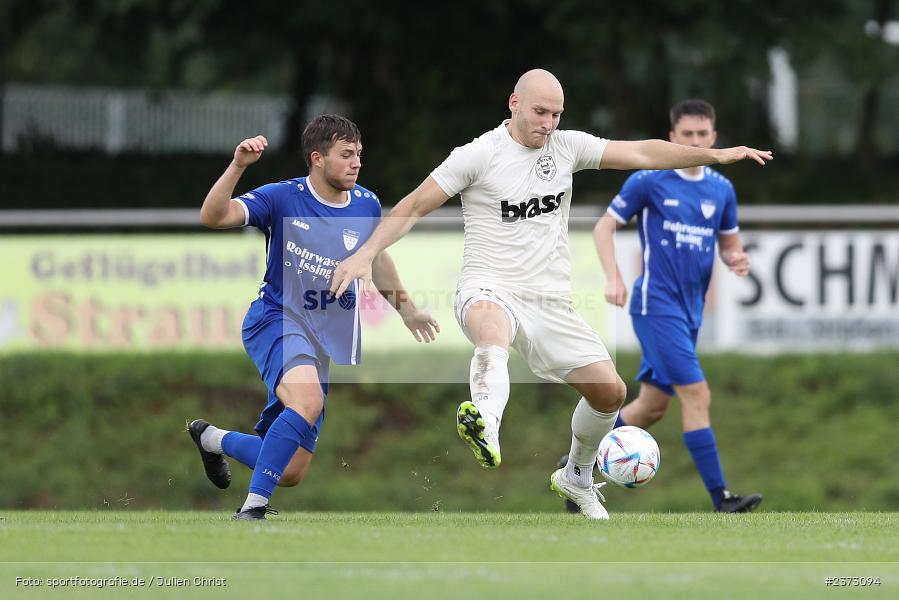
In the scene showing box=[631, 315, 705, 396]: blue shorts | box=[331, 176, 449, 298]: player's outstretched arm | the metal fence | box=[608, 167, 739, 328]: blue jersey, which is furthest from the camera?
the metal fence

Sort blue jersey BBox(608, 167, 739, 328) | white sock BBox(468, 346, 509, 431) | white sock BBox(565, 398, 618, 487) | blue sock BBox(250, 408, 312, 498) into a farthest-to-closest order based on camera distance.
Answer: blue jersey BBox(608, 167, 739, 328), white sock BBox(565, 398, 618, 487), blue sock BBox(250, 408, 312, 498), white sock BBox(468, 346, 509, 431)

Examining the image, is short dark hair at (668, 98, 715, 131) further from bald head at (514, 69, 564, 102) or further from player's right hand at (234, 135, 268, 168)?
player's right hand at (234, 135, 268, 168)

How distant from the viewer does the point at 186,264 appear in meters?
16.4

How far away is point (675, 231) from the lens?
34.2 ft

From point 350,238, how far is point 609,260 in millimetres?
2291

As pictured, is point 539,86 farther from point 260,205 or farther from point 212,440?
point 212,440

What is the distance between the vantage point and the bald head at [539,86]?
27.1 feet

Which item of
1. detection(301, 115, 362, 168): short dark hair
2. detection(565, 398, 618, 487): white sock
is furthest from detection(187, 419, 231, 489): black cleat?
detection(565, 398, 618, 487): white sock

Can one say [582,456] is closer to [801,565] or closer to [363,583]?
[801,565]

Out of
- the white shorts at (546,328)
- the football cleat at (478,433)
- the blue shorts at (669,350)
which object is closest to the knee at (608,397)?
the white shorts at (546,328)

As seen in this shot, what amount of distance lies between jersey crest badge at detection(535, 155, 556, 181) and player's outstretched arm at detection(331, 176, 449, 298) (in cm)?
55

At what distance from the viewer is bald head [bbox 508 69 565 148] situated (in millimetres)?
8297

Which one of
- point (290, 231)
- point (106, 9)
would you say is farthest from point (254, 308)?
point (106, 9)

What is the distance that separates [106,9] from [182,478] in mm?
6799
